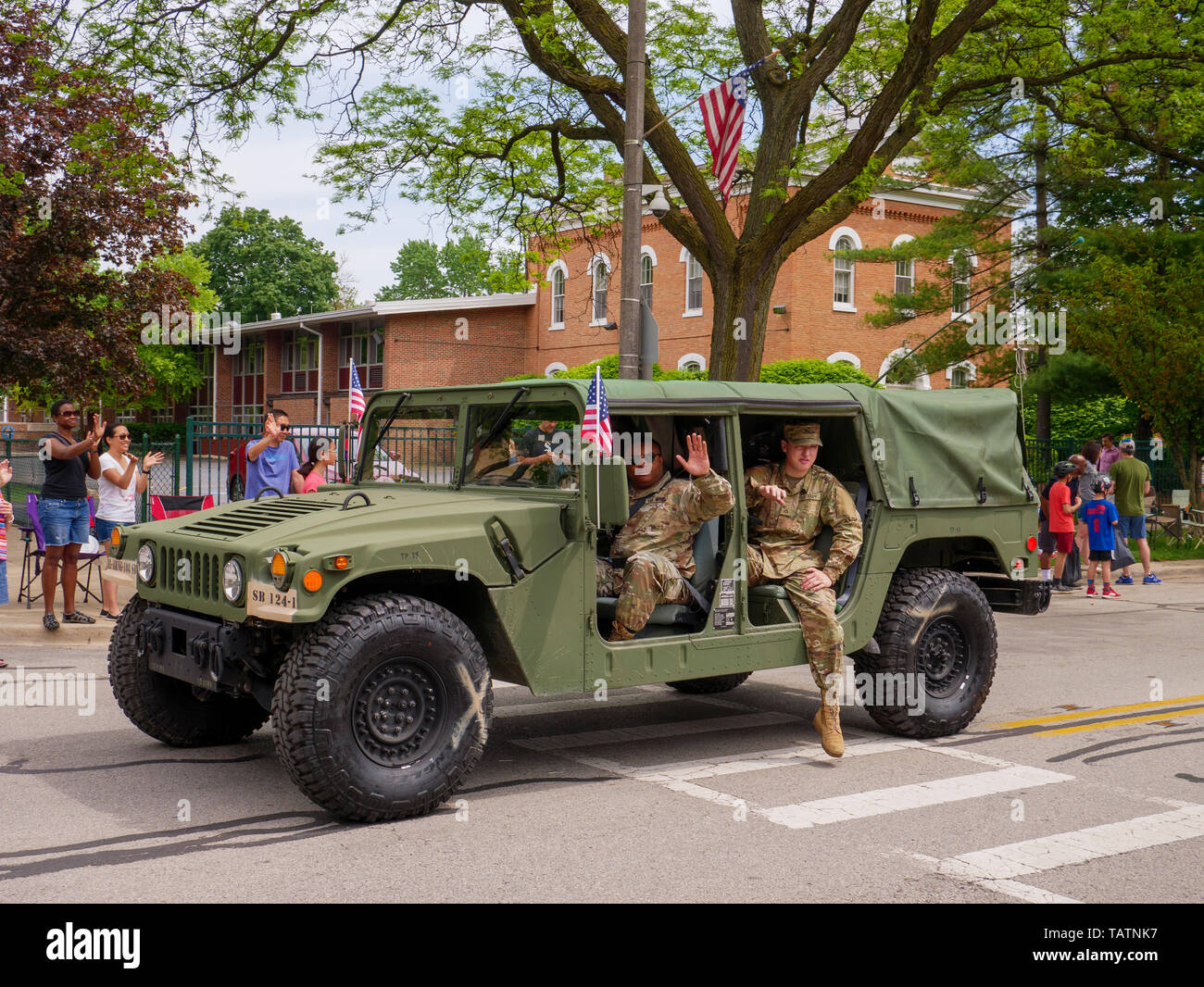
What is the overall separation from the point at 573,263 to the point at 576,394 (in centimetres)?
3426

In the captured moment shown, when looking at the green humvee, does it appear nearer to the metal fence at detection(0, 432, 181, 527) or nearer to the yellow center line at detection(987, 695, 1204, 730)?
the yellow center line at detection(987, 695, 1204, 730)

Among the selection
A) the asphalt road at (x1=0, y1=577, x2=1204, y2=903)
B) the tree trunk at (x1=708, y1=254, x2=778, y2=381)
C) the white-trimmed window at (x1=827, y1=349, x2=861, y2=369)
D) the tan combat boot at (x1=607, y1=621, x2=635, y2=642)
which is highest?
the white-trimmed window at (x1=827, y1=349, x2=861, y2=369)

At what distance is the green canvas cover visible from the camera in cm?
716

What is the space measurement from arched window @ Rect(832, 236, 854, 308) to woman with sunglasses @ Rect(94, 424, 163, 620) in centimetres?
2475

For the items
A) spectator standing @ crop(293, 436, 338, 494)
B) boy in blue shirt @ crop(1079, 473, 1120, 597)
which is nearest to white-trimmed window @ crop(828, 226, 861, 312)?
boy in blue shirt @ crop(1079, 473, 1120, 597)

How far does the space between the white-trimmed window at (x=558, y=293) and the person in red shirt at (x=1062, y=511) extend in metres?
25.5

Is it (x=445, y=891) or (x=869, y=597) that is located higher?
(x=869, y=597)

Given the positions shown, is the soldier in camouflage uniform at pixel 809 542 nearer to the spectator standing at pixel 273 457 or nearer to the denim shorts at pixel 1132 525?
the spectator standing at pixel 273 457

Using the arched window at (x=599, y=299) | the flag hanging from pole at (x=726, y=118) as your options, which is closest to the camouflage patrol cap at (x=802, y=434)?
the flag hanging from pole at (x=726, y=118)

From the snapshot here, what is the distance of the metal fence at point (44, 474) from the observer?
14.8m

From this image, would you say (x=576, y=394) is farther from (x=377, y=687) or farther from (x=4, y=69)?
(x=4, y=69)

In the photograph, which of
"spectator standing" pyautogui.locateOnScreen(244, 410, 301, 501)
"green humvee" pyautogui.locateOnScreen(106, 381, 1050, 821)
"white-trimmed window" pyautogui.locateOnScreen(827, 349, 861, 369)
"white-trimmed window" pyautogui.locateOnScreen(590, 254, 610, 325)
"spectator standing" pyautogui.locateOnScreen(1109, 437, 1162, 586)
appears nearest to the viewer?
"green humvee" pyautogui.locateOnScreen(106, 381, 1050, 821)

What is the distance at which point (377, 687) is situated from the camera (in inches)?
207
